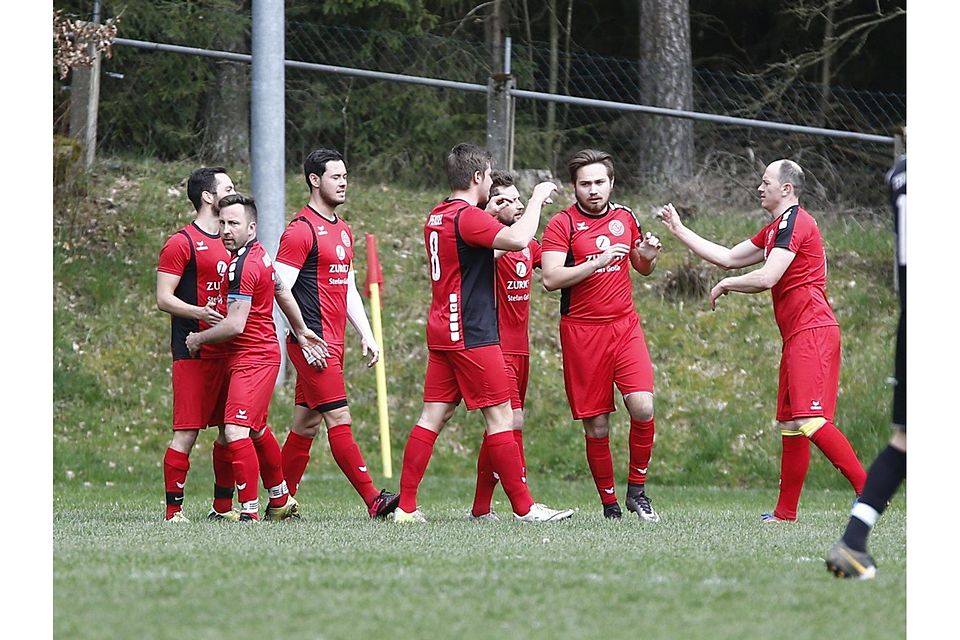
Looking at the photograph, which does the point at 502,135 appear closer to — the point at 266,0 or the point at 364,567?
the point at 266,0

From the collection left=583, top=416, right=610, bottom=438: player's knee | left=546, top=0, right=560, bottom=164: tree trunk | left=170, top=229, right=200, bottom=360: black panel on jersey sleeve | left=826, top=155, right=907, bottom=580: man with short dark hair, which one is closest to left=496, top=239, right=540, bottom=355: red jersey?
left=583, top=416, right=610, bottom=438: player's knee

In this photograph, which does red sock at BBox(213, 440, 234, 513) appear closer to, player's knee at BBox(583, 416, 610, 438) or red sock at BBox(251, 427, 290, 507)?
red sock at BBox(251, 427, 290, 507)

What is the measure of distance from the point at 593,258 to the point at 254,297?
207 cm

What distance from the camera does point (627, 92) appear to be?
18.2 meters

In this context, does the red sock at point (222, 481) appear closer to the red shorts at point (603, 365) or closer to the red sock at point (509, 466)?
the red sock at point (509, 466)

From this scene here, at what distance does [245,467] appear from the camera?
7.96m

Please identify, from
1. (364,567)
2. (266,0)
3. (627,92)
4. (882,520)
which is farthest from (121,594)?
(627,92)

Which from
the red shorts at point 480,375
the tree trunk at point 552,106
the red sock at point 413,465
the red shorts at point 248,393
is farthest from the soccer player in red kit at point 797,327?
the tree trunk at point 552,106

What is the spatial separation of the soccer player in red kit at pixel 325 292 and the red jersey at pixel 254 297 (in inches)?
5.0

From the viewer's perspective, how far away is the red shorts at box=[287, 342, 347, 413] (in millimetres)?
8234

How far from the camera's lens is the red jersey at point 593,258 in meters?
8.33

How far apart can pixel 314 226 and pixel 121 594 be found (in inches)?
150

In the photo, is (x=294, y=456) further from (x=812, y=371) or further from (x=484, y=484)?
(x=812, y=371)

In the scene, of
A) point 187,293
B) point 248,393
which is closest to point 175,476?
point 248,393
